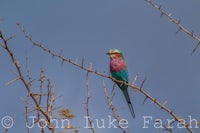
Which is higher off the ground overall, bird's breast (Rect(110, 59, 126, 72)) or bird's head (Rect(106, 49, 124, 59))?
bird's head (Rect(106, 49, 124, 59))

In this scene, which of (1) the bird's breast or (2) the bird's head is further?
(2) the bird's head

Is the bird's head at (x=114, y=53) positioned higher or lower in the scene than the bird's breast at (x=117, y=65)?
higher

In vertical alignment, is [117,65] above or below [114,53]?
below

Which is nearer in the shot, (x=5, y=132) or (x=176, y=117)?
(x=176, y=117)

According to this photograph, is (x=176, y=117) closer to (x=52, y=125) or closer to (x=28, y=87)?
(x=52, y=125)

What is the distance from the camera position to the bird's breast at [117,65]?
Answer: 7.60 m

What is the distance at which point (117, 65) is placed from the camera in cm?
767

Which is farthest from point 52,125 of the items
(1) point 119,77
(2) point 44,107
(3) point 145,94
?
(1) point 119,77

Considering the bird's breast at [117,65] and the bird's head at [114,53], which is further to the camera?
the bird's head at [114,53]

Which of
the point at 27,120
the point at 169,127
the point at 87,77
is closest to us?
the point at 169,127

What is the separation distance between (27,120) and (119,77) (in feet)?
14.1

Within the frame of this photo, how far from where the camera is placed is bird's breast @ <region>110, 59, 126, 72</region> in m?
7.60

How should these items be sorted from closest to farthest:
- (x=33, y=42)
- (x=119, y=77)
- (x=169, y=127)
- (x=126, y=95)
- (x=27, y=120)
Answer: (x=169, y=127), (x=27, y=120), (x=33, y=42), (x=126, y=95), (x=119, y=77)

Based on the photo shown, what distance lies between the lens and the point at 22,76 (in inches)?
132
